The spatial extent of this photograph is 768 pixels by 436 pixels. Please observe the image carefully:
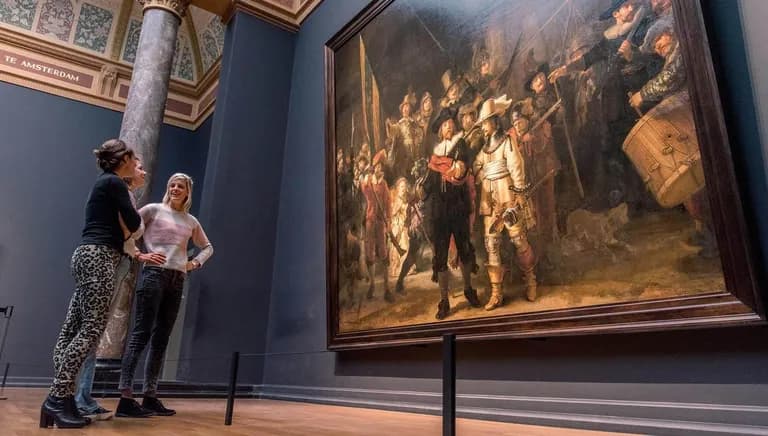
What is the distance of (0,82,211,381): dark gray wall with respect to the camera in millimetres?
8383

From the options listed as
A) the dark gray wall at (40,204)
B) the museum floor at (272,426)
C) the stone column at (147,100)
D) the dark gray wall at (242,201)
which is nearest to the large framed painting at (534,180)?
the museum floor at (272,426)

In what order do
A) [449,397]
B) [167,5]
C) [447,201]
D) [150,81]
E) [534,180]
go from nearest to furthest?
[449,397], [534,180], [447,201], [150,81], [167,5]

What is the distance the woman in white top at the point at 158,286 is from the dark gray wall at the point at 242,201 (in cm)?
275

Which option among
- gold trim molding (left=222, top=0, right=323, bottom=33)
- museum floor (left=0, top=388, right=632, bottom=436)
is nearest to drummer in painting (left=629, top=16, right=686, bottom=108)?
museum floor (left=0, top=388, right=632, bottom=436)

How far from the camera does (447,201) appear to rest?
159 inches

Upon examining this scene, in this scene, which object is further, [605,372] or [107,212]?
[605,372]

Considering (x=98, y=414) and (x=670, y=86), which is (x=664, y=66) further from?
(x=98, y=414)

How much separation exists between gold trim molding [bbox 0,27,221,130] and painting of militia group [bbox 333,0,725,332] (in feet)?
20.5

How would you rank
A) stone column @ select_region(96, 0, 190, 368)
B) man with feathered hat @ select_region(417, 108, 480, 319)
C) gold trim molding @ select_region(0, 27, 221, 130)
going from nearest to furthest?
man with feathered hat @ select_region(417, 108, 480, 319), stone column @ select_region(96, 0, 190, 368), gold trim molding @ select_region(0, 27, 221, 130)

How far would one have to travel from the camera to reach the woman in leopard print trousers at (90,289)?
2.42 metres

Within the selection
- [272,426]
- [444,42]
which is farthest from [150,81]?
[272,426]

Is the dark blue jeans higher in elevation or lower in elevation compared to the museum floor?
higher

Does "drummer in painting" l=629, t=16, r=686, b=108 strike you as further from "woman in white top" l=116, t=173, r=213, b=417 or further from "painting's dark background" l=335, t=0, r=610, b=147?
"woman in white top" l=116, t=173, r=213, b=417

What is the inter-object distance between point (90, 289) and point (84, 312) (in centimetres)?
11
